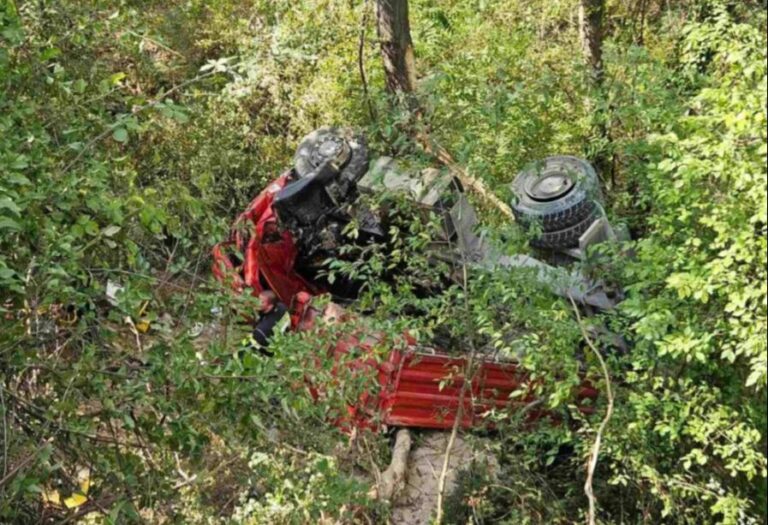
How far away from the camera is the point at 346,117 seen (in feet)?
29.3

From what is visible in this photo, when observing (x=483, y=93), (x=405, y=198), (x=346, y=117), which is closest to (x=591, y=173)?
(x=483, y=93)

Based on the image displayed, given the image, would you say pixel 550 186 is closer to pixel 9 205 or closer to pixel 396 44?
pixel 396 44

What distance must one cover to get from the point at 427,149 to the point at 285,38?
3.00 meters

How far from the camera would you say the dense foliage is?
171 inches

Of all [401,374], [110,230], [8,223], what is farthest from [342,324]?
[8,223]

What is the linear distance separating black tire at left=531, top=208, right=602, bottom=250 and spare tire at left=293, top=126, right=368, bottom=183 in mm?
1363

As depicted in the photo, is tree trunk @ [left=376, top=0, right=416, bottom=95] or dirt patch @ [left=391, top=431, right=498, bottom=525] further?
tree trunk @ [left=376, top=0, right=416, bottom=95]

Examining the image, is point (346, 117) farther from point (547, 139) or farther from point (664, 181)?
point (664, 181)

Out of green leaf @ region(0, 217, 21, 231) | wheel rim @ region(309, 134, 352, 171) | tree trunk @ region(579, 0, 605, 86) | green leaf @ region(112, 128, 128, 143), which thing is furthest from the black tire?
green leaf @ region(0, 217, 21, 231)

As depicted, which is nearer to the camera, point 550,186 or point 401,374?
point 401,374

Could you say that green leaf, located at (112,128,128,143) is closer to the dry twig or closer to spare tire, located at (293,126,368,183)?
the dry twig

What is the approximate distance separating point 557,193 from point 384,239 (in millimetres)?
1185

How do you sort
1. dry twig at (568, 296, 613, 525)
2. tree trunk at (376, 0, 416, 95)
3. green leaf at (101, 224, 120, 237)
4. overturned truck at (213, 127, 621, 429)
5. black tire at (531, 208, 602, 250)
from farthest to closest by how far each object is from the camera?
1. tree trunk at (376, 0, 416, 95)
2. black tire at (531, 208, 602, 250)
3. overturned truck at (213, 127, 621, 429)
4. dry twig at (568, 296, 613, 525)
5. green leaf at (101, 224, 120, 237)

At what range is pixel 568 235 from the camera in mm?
6746
